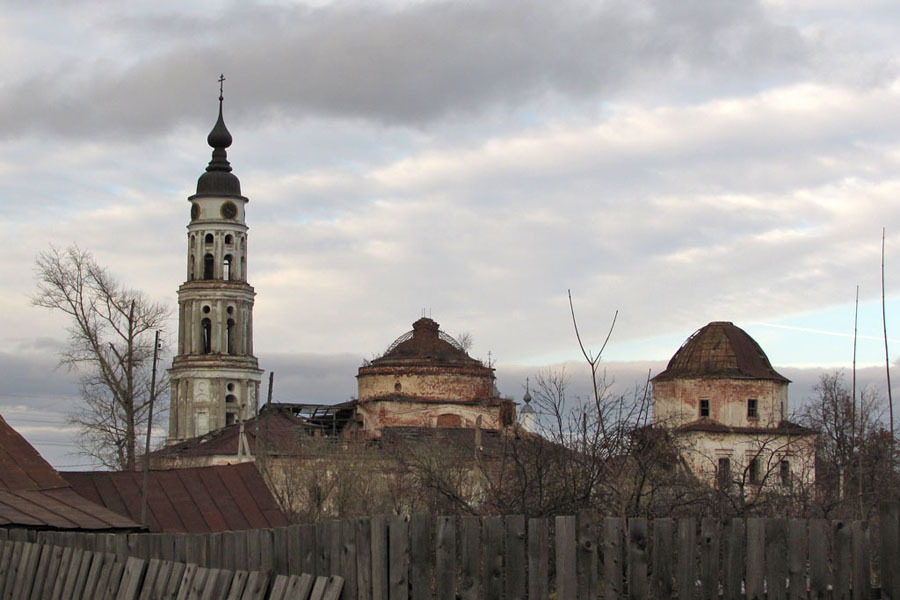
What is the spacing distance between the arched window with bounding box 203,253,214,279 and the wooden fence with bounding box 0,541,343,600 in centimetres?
5672

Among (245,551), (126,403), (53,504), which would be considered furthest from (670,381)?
(245,551)

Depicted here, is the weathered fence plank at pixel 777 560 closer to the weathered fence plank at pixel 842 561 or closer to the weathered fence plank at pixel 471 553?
the weathered fence plank at pixel 842 561

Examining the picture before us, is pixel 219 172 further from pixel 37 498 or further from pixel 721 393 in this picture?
pixel 37 498

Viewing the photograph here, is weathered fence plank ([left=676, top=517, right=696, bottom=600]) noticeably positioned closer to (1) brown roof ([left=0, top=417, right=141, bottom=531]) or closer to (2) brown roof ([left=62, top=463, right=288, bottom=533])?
(1) brown roof ([left=0, top=417, right=141, bottom=531])

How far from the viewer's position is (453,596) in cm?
675

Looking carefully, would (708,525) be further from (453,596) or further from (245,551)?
(245,551)

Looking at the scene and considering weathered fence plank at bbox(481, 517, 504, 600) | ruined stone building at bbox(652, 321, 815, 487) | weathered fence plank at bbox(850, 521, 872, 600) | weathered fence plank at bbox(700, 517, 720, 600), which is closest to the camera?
weathered fence plank at bbox(850, 521, 872, 600)

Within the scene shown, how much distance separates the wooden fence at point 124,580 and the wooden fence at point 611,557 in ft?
0.66

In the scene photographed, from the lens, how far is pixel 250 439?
50594 millimetres

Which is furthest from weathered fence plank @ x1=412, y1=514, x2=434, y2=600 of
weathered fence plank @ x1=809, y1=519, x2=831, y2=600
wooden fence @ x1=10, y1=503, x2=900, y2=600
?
weathered fence plank @ x1=809, y1=519, x2=831, y2=600

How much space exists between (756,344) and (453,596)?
2094 inches

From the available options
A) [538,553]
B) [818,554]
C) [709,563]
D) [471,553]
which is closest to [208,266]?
[471,553]

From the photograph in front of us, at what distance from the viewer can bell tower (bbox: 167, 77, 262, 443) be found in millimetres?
65938

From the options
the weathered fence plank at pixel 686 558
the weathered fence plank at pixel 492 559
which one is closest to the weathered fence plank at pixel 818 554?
the weathered fence plank at pixel 686 558
